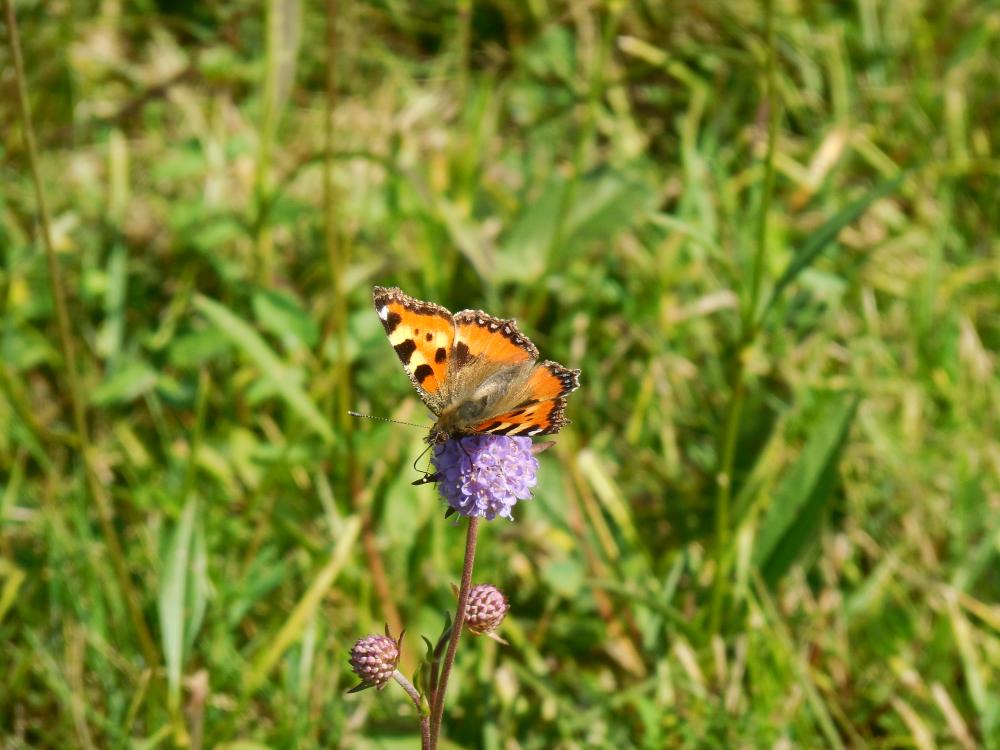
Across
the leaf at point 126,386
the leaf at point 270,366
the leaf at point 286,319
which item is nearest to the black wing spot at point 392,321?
the leaf at point 270,366

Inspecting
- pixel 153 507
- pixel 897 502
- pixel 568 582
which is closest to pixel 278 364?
pixel 153 507

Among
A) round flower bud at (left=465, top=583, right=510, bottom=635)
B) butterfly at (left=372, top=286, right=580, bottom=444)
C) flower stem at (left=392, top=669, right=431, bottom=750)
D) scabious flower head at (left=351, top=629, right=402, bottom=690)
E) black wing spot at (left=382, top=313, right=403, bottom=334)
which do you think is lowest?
flower stem at (left=392, top=669, right=431, bottom=750)

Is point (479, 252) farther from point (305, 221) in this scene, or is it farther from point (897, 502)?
point (897, 502)

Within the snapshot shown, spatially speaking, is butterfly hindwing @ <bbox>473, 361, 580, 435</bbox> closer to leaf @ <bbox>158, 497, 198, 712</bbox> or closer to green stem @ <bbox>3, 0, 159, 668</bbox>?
green stem @ <bbox>3, 0, 159, 668</bbox>

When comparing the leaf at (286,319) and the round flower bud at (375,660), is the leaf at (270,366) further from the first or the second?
the round flower bud at (375,660)

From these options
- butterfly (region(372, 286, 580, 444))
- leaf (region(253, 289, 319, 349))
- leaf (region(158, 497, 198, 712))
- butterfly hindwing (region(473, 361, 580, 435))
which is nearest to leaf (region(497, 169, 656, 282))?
leaf (region(253, 289, 319, 349))

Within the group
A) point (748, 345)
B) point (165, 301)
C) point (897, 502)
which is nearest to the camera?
point (748, 345)

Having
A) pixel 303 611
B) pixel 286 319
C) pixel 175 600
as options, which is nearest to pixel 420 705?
pixel 303 611
